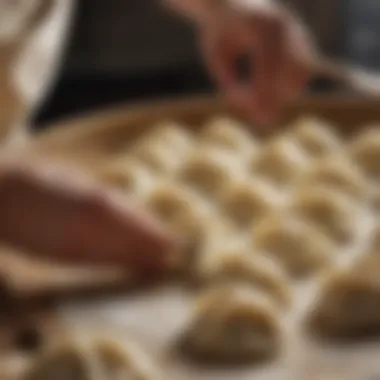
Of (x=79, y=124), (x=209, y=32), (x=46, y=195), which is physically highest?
(x=79, y=124)

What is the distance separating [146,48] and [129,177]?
0.48m

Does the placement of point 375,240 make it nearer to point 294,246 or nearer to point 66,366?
point 294,246

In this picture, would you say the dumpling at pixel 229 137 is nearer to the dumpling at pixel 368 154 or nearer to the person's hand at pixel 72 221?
the dumpling at pixel 368 154

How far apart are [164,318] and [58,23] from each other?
0.26 metres

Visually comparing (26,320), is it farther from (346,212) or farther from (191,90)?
(191,90)

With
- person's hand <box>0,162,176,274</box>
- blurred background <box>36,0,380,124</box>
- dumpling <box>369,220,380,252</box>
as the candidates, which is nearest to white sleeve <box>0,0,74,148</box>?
person's hand <box>0,162,176,274</box>

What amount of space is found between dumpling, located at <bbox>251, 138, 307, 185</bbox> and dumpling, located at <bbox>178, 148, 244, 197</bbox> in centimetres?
2

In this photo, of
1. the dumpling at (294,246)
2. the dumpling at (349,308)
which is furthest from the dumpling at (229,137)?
the dumpling at (349,308)

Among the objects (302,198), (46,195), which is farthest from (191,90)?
(46,195)

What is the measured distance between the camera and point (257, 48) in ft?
2.37

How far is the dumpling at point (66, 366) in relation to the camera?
566 millimetres

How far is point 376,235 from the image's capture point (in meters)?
0.75

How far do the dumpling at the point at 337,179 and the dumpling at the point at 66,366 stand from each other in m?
0.34

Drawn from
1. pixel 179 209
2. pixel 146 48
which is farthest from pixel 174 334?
pixel 146 48
